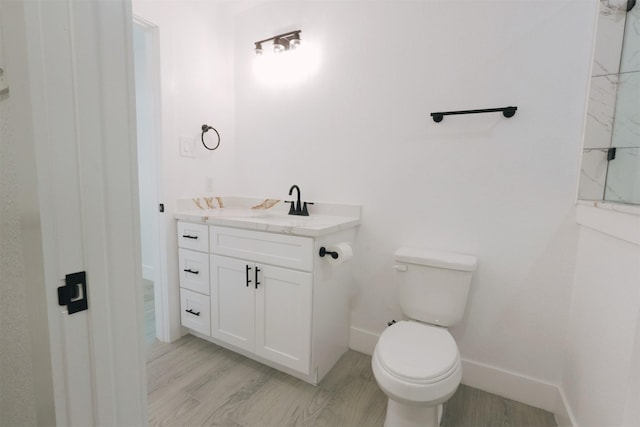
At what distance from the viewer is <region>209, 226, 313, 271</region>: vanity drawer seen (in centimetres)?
154

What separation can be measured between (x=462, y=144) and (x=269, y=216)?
127 cm

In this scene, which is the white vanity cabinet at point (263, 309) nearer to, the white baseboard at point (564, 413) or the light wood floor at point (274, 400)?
the light wood floor at point (274, 400)

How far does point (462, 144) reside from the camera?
1602 mm

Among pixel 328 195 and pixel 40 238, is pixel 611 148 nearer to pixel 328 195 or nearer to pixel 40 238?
pixel 328 195

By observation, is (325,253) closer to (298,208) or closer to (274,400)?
(298,208)

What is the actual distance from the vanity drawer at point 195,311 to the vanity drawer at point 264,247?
377mm

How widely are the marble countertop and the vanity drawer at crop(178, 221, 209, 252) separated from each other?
0.04 meters

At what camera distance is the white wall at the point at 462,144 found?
1.42 m

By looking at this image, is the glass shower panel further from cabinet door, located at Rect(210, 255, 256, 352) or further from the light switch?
the light switch

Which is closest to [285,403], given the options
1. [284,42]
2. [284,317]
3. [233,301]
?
[284,317]

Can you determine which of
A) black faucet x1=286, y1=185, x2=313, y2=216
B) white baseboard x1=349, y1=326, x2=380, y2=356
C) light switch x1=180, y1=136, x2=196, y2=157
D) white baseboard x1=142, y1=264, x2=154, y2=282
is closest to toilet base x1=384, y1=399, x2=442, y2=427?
white baseboard x1=349, y1=326, x2=380, y2=356

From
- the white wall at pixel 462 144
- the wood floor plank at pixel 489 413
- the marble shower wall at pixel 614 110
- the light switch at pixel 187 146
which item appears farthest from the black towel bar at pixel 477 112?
the light switch at pixel 187 146

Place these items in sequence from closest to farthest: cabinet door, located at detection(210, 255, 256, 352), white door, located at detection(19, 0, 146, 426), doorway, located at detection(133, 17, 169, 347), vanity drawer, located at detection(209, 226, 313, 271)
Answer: white door, located at detection(19, 0, 146, 426) → vanity drawer, located at detection(209, 226, 313, 271) → cabinet door, located at detection(210, 255, 256, 352) → doorway, located at detection(133, 17, 169, 347)

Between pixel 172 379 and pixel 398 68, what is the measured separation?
7.15ft
